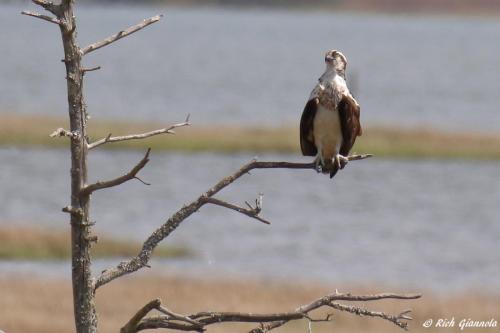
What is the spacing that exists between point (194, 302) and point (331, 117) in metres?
13.0

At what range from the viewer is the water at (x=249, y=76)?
60625 millimetres

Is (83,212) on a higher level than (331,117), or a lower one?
lower

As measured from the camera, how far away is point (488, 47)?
16175cm

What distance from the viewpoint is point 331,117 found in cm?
662

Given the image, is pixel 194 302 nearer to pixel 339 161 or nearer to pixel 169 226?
pixel 339 161

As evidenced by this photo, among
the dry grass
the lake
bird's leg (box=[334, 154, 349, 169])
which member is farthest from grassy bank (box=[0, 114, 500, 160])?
bird's leg (box=[334, 154, 349, 169])

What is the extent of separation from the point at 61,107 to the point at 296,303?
38568mm

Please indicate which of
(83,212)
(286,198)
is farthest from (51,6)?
(286,198)

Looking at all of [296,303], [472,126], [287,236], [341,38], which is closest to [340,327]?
[296,303]

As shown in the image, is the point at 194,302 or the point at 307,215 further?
the point at 307,215

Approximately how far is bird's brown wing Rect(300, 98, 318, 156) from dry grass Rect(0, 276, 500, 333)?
33.1 feet

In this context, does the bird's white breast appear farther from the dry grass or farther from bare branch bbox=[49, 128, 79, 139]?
the dry grass

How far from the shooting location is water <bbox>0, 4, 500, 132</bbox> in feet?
199

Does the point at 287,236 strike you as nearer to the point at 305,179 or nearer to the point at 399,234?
the point at 399,234
